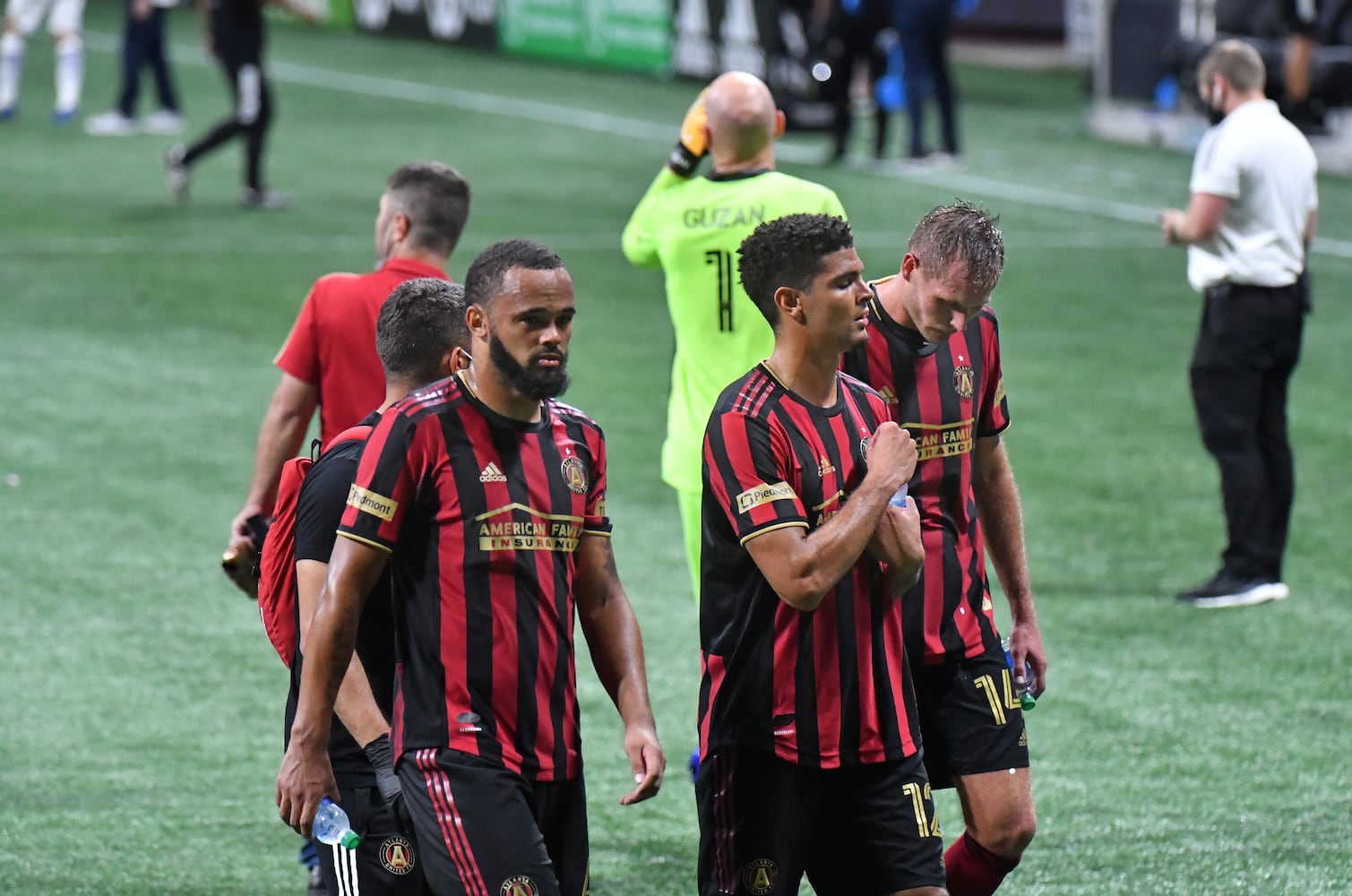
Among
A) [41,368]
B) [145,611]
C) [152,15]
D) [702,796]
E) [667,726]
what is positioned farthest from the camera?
[152,15]

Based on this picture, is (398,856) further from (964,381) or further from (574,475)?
(964,381)

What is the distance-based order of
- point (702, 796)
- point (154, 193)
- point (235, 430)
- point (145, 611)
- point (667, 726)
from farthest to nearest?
point (154, 193)
point (235, 430)
point (145, 611)
point (667, 726)
point (702, 796)

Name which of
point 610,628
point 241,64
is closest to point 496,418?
point 610,628

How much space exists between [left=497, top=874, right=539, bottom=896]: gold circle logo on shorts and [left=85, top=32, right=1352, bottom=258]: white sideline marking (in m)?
13.3

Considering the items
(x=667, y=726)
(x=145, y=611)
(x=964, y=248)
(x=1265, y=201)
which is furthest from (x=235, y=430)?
(x=964, y=248)

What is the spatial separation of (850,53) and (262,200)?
6200 millimetres

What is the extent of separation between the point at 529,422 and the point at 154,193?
14.7m

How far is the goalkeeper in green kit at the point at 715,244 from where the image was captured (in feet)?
21.3

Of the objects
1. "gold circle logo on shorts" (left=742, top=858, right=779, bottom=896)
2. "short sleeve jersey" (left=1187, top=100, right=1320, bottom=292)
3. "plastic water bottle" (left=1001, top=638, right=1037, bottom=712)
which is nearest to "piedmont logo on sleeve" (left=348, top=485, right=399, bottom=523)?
"gold circle logo on shorts" (left=742, top=858, right=779, bottom=896)

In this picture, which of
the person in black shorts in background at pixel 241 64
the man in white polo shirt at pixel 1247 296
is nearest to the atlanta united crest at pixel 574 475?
the man in white polo shirt at pixel 1247 296

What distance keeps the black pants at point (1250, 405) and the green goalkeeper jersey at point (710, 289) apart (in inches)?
112

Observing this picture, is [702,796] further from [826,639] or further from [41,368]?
[41,368]

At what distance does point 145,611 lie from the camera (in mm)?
8406

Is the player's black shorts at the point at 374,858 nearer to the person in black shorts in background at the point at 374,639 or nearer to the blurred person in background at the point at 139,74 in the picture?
the person in black shorts in background at the point at 374,639
